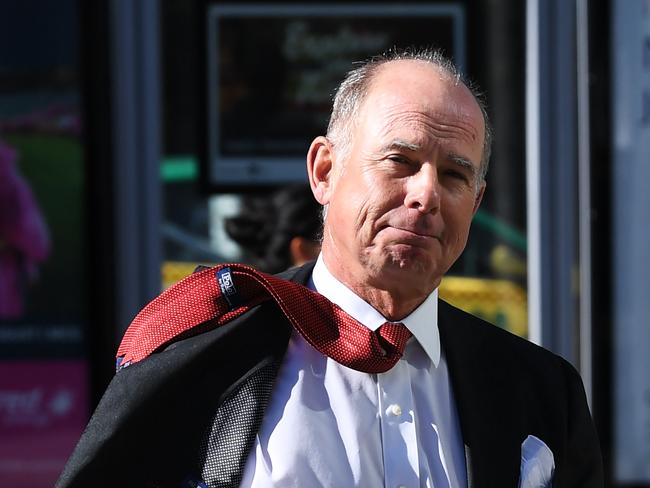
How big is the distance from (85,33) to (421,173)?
2.35 meters

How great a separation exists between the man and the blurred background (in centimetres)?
179

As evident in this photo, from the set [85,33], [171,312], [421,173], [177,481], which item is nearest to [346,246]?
[421,173]

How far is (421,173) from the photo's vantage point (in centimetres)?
191

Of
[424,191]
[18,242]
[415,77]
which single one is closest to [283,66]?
[18,242]

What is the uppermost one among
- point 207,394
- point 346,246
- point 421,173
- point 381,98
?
point 381,98

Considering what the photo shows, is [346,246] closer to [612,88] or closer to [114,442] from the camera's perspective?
[114,442]

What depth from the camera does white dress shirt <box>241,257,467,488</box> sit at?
6.11 ft

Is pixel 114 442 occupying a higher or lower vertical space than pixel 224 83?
lower

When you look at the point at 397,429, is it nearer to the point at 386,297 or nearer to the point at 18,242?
the point at 386,297

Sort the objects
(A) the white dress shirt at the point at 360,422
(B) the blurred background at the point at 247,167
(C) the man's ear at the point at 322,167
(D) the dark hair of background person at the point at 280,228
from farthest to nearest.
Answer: (B) the blurred background at the point at 247,167, (D) the dark hair of background person at the point at 280,228, (C) the man's ear at the point at 322,167, (A) the white dress shirt at the point at 360,422

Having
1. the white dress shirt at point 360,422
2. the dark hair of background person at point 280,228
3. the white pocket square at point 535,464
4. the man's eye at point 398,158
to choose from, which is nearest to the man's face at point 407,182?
the man's eye at point 398,158

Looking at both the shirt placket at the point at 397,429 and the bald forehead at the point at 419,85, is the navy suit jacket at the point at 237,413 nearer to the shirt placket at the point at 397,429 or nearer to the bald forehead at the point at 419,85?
the shirt placket at the point at 397,429

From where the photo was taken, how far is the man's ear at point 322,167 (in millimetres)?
2082

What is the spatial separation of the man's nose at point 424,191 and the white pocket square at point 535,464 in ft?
1.49
